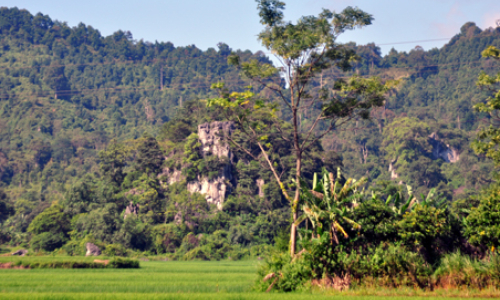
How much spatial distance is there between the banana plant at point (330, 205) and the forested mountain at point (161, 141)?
10.5ft

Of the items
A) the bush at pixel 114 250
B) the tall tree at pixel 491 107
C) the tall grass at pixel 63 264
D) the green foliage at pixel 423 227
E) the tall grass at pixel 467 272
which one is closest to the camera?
the tall grass at pixel 467 272

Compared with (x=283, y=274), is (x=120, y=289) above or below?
below

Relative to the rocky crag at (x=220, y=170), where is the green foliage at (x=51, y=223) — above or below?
below

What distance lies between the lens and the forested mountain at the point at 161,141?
60.8 metres

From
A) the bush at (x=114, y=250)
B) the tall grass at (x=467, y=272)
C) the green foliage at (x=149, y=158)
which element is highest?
the green foliage at (x=149, y=158)

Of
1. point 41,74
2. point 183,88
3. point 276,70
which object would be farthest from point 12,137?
point 276,70

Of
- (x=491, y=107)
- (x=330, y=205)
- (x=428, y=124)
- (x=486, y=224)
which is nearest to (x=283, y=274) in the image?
(x=330, y=205)

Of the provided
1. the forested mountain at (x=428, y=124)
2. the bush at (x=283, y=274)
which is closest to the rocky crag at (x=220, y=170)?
the forested mountain at (x=428, y=124)

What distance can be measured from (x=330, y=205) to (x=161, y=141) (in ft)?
188

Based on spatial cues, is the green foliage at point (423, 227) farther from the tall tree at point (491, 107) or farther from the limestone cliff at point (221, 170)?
the limestone cliff at point (221, 170)

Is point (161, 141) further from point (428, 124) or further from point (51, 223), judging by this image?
point (428, 124)

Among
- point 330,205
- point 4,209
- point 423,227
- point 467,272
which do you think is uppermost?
point 330,205

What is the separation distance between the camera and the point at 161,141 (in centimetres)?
7494

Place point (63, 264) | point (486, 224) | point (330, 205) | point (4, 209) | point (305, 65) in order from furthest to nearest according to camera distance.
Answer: point (4, 209), point (63, 264), point (305, 65), point (330, 205), point (486, 224)
